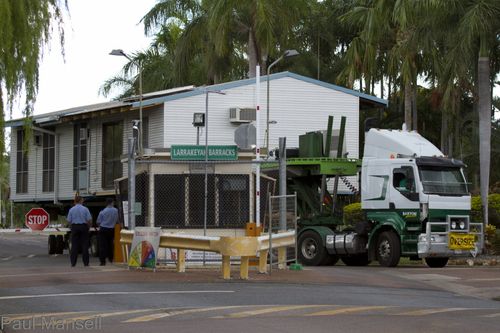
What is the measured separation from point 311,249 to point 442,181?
13.9 feet

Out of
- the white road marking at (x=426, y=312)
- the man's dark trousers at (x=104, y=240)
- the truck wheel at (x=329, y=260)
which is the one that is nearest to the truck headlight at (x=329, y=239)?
the truck wheel at (x=329, y=260)

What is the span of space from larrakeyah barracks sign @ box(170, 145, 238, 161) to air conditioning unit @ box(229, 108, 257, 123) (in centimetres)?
1295

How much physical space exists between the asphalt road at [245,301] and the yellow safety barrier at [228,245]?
391mm

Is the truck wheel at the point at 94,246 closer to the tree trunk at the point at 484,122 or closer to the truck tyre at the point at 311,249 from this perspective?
the truck tyre at the point at 311,249

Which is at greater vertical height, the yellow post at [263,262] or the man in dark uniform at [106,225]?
the man in dark uniform at [106,225]

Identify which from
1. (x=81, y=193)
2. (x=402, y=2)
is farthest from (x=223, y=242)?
(x=81, y=193)

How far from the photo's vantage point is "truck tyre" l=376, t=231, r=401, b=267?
23.0m

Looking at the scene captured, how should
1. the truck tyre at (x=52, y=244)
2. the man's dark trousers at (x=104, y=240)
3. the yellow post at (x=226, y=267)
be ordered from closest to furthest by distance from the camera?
1. the yellow post at (x=226, y=267)
2. the man's dark trousers at (x=104, y=240)
3. the truck tyre at (x=52, y=244)

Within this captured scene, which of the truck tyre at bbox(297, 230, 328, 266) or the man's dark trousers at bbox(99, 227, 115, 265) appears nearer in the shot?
the man's dark trousers at bbox(99, 227, 115, 265)

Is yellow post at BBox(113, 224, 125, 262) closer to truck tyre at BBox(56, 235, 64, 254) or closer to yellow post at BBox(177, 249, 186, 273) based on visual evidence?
yellow post at BBox(177, 249, 186, 273)

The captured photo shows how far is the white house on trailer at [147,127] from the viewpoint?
1296 inches

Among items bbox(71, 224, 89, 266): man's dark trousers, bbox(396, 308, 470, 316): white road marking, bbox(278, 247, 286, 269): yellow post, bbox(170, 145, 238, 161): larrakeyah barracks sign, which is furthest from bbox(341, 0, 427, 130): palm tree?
bbox(396, 308, 470, 316): white road marking

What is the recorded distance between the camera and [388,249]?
2330 centimetres

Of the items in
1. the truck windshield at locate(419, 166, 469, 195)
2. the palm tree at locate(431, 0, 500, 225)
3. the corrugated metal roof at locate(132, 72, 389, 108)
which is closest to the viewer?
the truck windshield at locate(419, 166, 469, 195)
